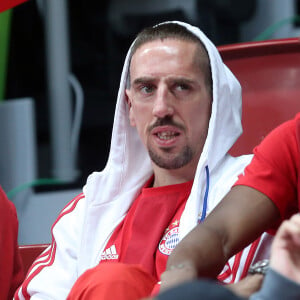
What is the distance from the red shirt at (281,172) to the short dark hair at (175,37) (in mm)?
413

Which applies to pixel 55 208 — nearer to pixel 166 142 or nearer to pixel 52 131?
pixel 52 131

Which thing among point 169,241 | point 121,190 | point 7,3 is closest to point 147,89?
point 121,190

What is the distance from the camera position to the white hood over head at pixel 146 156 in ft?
7.36

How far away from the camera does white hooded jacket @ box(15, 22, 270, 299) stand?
2.25 metres

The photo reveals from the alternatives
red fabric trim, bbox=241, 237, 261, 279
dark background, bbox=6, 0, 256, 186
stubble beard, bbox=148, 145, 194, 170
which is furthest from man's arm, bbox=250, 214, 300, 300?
dark background, bbox=6, 0, 256, 186

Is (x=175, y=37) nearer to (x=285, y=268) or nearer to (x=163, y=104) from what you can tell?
(x=163, y=104)

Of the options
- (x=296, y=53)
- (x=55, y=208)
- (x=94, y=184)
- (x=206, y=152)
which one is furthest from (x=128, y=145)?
(x=55, y=208)

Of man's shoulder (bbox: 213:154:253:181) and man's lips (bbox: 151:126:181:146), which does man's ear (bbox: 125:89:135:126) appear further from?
man's shoulder (bbox: 213:154:253:181)

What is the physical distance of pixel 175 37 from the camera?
241 centimetres

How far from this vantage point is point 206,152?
2246 millimetres

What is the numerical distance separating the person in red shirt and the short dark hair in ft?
1.27

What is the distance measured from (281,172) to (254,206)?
0.29 feet

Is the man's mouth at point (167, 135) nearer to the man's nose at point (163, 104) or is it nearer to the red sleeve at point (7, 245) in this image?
the man's nose at point (163, 104)

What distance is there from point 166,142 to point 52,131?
5.23ft
